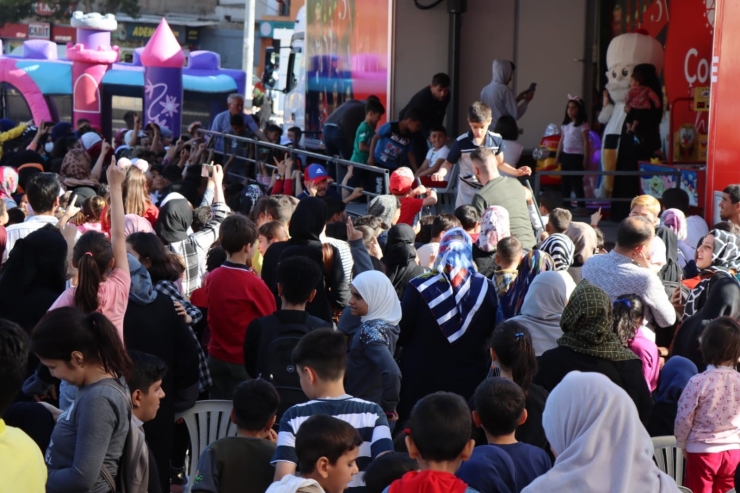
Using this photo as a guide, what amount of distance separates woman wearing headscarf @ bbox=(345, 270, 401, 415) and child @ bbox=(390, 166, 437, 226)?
3339 millimetres

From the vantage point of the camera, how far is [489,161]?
26.8 ft

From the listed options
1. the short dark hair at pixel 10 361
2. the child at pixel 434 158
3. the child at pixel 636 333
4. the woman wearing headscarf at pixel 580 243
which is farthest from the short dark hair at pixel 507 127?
the short dark hair at pixel 10 361

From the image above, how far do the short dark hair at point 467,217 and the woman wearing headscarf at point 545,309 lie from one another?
2.04 meters

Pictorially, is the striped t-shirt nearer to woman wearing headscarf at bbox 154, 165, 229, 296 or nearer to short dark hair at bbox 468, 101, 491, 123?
woman wearing headscarf at bbox 154, 165, 229, 296

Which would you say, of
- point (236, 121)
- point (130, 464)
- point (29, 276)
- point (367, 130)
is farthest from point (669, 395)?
point (236, 121)

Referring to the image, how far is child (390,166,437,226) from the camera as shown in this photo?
8867 mm

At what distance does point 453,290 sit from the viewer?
5770 mm

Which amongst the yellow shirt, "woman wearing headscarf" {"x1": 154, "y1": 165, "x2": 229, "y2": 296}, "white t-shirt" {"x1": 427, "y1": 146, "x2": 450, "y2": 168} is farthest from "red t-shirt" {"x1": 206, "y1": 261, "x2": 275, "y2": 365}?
"white t-shirt" {"x1": 427, "y1": 146, "x2": 450, "y2": 168}

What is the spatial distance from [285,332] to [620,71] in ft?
28.4

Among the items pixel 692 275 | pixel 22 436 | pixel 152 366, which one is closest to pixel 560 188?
pixel 692 275

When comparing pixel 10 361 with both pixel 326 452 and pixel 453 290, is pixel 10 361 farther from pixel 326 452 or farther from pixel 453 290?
pixel 453 290

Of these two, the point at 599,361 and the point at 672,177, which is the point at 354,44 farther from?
A: the point at 599,361

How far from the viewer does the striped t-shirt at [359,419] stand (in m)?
3.90

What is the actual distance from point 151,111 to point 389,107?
9.03 metres
